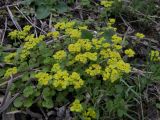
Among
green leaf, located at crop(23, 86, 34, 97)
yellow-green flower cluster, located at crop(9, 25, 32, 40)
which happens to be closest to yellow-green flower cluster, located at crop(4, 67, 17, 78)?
green leaf, located at crop(23, 86, 34, 97)

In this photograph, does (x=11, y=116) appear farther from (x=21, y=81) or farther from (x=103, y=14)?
(x=103, y=14)

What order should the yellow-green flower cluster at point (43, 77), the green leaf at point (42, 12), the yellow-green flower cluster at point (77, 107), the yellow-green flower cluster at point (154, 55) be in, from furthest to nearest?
the green leaf at point (42, 12), the yellow-green flower cluster at point (154, 55), the yellow-green flower cluster at point (43, 77), the yellow-green flower cluster at point (77, 107)

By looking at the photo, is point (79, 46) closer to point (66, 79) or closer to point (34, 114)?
point (66, 79)

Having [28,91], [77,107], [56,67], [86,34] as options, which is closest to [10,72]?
[28,91]

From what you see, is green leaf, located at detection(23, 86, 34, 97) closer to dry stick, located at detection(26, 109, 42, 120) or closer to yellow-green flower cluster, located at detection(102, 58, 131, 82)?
dry stick, located at detection(26, 109, 42, 120)

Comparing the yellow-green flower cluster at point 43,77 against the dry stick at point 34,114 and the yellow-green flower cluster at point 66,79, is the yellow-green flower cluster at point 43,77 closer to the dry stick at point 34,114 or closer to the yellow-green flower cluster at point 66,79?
the yellow-green flower cluster at point 66,79

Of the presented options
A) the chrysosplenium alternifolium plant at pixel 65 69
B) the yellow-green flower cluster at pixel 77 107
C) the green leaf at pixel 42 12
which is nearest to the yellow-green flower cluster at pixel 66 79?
the chrysosplenium alternifolium plant at pixel 65 69
